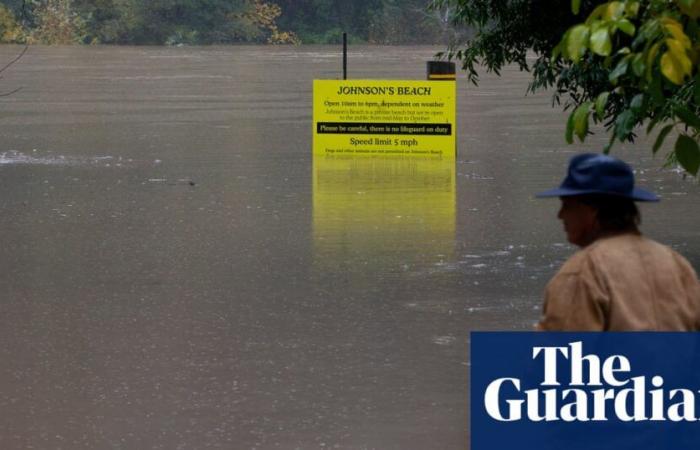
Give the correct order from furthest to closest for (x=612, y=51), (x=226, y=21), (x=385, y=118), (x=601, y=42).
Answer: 1. (x=226, y=21)
2. (x=385, y=118)
3. (x=612, y=51)
4. (x=601, y=42)

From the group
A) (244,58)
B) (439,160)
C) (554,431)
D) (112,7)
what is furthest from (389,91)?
(112,7)

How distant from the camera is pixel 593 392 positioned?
420 centimetres

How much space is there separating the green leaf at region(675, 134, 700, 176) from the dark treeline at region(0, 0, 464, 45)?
7345 centimetres

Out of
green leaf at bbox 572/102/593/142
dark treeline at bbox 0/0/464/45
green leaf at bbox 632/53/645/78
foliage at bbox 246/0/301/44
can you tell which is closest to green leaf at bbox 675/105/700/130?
green leaf at bbox 632/53/645/78

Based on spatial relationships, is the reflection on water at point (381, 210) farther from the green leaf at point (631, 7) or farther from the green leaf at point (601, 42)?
the green leaf at point (601, 42)

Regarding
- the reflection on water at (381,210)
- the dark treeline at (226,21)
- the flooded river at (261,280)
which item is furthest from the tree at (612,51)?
the dark treeline at (226,21)

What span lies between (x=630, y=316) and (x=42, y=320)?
666 cm

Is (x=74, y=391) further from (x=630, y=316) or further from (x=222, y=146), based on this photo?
(x=222, y=146)

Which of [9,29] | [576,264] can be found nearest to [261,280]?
[576,264]

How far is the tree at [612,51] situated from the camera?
4891 mm

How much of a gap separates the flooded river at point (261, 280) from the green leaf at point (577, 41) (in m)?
2.74

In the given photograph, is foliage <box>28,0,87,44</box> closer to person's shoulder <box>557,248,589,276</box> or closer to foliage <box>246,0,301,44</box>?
foliage <box>246,0,301,44</box>

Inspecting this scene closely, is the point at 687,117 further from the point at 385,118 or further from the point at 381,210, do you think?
the point at 385,118

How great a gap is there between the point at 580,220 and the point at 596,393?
1.44ft
